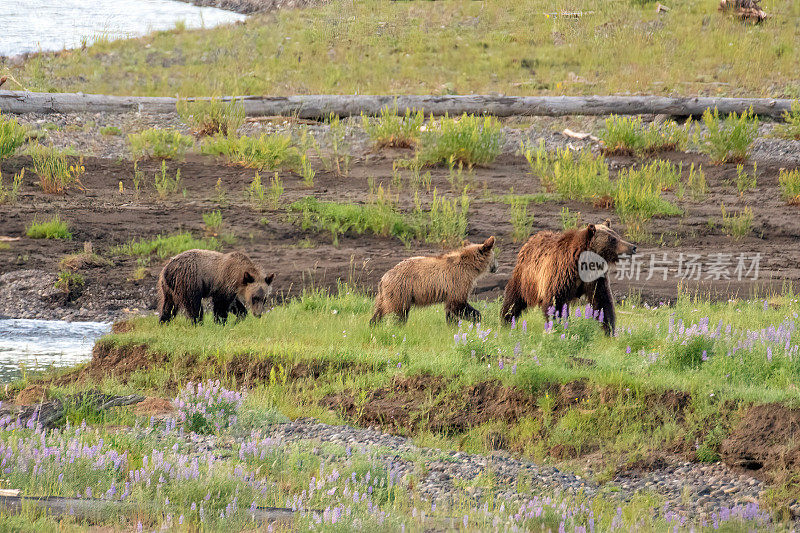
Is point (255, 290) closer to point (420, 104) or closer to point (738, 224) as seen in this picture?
point (738, 224)

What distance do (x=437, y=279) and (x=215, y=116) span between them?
12.1 metres

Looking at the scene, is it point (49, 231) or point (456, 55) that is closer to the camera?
point (49, 231)

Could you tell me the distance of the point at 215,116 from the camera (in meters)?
21.0

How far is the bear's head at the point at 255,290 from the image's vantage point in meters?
11.0

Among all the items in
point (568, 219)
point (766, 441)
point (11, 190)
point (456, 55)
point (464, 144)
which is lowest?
point (766, 441)

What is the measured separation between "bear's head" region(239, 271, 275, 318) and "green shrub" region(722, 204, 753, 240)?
771cm

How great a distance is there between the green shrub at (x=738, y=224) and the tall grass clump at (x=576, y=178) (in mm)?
1936

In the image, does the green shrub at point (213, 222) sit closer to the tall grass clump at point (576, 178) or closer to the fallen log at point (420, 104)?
the tall grass clump at point (576, 178)

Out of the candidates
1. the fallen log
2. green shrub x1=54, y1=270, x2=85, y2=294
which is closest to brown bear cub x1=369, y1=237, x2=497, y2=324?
green shrub x1=54, y1=270, x2=85, y2=294

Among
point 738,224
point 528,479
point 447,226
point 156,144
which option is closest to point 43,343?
point 447,226

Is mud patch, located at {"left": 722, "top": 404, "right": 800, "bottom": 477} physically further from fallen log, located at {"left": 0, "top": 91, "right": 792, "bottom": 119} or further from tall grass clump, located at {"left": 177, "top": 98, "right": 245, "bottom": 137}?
fallen log, located at {"left": 0, "top": 91, "right": 792, "bottom": 119}

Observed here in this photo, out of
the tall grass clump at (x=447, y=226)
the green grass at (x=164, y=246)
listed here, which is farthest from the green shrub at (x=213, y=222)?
the tall grass clump at (x=447, y=226)

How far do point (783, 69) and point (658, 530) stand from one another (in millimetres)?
22249

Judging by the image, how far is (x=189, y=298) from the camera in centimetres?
1086
